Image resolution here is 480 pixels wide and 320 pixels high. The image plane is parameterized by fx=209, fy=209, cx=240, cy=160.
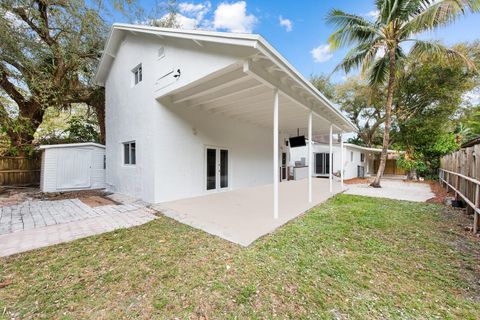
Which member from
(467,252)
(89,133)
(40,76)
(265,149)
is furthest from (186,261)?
(89,133)

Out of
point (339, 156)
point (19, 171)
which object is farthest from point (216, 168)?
point (339, 156)

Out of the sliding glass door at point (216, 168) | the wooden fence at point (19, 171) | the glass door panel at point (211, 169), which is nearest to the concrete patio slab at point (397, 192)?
the sliding glass door at point (216, 168)

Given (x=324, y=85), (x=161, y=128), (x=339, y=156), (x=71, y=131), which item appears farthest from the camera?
(x=324, y=85)

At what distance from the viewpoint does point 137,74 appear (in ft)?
26.5

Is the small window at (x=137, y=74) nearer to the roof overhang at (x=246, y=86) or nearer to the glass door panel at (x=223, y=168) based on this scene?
the roof overhang at (x=246, y=86)

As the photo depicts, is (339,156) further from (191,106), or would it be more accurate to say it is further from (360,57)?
(191,106)

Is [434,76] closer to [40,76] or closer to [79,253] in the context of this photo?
[79,253]

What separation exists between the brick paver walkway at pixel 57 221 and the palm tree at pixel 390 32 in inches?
449

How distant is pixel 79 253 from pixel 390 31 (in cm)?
1379

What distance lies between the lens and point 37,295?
2406 mm

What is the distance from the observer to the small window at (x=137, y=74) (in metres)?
7.86

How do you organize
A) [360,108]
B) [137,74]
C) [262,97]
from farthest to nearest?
[360,108] → [137,74] → [262,97]

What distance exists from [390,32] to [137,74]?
11449mm

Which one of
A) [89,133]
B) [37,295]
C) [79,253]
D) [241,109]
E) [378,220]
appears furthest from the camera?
[89,133]
